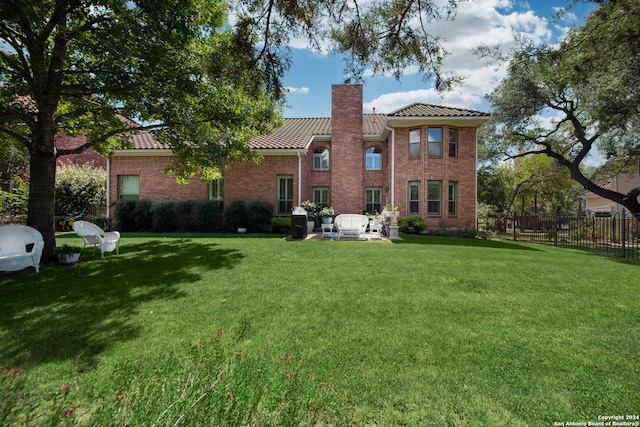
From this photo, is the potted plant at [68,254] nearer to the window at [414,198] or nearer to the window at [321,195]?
the window at [321,195]

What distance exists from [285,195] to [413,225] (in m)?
7.09

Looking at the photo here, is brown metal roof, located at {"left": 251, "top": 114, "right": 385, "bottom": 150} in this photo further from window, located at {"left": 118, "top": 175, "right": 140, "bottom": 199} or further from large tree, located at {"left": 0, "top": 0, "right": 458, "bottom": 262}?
window, located at {"left": 118, "top": 175, "right": 140, "bottom": 199}

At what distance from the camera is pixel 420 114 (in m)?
15.5

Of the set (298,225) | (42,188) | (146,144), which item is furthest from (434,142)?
(146,144)

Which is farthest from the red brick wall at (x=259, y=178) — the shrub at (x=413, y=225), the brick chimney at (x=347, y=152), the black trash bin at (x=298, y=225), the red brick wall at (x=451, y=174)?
the red brick wall at (x=451, y=174)

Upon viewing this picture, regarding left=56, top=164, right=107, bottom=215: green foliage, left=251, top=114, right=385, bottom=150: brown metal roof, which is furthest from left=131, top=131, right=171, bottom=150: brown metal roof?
left=251, top=114, right=385, bottom=150: brown metal roof

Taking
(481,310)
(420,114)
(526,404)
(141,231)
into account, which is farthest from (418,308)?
(141,231)

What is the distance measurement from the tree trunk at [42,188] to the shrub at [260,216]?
8227 millimetres

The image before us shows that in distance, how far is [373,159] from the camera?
1866 centimetres

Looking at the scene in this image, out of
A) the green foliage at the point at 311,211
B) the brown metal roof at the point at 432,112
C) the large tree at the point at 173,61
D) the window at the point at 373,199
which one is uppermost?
the brown metal roof at the point at 432,112

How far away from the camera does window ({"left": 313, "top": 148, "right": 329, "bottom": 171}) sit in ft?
60.8

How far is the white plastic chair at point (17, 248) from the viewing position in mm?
5918

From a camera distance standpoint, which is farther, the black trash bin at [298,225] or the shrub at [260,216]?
the shrub at [260,216]

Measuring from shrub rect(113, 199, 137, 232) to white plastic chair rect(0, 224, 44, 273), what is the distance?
9498 millimetres
